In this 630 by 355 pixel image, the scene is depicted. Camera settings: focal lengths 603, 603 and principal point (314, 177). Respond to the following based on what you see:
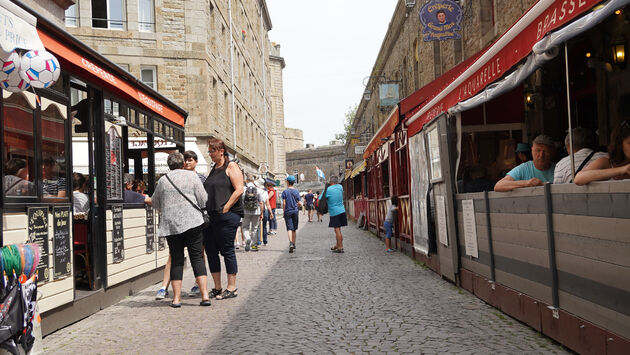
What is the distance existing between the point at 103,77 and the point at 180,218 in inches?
70.5

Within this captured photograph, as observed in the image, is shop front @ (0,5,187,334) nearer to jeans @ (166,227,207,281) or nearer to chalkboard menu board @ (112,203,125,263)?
chalkboard menu board @ (112,203,125,263)

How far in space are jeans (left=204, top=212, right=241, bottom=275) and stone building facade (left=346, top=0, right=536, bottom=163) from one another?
256 inches

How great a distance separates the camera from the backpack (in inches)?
539

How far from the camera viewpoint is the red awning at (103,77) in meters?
5.56

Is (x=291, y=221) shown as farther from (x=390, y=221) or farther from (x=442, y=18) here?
(x=442, y=18)

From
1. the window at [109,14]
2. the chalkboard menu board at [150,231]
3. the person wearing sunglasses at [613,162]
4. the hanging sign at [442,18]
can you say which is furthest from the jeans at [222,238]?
the window at [109,14]

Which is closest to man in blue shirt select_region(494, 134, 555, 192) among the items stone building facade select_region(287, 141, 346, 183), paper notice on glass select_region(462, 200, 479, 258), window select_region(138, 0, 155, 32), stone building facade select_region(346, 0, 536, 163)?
paper notice on glass select_region(462, 200, 479, 258)

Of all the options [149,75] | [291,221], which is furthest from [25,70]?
[149,75]

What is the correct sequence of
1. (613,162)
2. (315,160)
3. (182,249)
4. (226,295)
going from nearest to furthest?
(613,162) < (182,249) < (226,295) < (315,160)

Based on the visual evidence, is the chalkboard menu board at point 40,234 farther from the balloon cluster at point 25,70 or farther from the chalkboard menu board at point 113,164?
the chalkboard menu board at point 113,164

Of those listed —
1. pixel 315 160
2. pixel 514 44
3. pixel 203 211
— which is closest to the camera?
pixel 514 44

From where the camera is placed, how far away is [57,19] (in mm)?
10672

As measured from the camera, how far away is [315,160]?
96.7 m

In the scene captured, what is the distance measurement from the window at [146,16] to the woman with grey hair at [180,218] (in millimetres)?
19657
